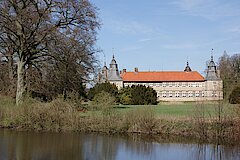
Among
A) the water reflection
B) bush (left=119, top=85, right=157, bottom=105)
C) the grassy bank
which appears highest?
bush (left=119, top=85, right=157, bottom=105)

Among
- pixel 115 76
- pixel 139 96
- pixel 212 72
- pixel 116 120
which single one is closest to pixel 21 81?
pixel 116 120

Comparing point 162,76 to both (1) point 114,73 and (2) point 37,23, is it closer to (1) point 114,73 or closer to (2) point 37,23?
(1) point 114,73

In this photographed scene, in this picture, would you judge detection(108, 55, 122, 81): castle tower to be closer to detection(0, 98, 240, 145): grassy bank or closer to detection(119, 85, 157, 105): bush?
detection(119, 85, 157, 105): bush

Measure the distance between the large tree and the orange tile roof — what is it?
43.7 meters

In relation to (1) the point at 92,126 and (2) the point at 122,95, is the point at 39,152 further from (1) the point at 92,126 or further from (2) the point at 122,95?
(2) the point at 122,95

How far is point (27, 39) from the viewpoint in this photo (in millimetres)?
23766

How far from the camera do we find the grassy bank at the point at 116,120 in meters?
18.0

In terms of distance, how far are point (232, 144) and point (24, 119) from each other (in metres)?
11.8

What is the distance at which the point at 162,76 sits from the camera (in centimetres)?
6956

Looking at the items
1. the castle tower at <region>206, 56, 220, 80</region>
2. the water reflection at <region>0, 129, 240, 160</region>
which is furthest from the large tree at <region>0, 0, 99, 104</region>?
the castle tower at <region>206, 56, 220, 80</region>

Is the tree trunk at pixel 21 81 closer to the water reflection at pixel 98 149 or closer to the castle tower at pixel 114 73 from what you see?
the water reflection at pixel 98 149

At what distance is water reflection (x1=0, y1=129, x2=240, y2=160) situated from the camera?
13.2 metres

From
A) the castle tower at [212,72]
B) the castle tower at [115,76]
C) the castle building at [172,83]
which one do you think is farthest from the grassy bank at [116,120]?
the castle tower at [212,72]

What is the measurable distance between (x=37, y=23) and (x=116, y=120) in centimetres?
807
